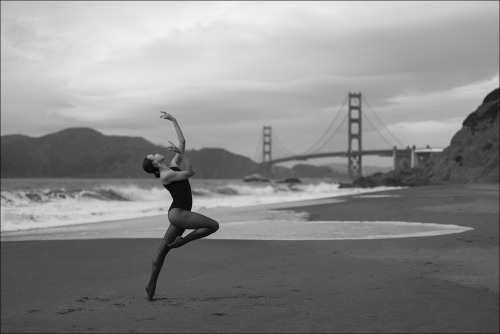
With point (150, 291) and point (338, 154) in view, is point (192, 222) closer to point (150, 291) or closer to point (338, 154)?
point (150, 291)

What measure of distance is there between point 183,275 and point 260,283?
8.17 ft

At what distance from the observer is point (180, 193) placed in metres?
2.79

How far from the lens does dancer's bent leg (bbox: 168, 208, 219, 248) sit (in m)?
2.84

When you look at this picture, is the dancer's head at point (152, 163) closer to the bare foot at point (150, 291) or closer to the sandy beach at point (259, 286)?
the bare foot at point (150, 291)

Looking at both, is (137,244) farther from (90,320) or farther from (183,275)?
(90,320)

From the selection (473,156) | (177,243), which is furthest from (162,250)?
(473,156)

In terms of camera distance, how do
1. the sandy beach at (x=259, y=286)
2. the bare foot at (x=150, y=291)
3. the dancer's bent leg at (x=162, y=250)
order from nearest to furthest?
the dancer's bent leg at (x=162, y=250) → the bare foot at (x=150, y=291) → the sandy beach at (x=259, y=286)

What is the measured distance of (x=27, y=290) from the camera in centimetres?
1741

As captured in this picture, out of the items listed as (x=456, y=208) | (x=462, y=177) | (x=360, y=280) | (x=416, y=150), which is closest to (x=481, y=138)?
(x=462, y=177)

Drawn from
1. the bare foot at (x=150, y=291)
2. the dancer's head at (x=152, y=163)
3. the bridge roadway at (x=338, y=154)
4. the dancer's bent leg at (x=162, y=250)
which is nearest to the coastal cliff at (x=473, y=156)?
the bridge roadway at (x=338, y=154)

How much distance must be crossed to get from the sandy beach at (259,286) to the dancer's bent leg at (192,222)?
0.94 m

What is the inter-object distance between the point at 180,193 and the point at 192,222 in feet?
0.55

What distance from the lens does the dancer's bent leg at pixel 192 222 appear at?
112 inches

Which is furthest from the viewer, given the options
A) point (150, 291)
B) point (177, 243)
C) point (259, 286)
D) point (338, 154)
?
point (338, 154)
